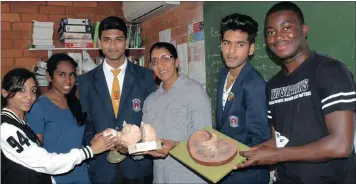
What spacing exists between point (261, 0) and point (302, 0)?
0.43m

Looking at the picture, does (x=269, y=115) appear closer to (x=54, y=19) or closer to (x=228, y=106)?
(x=228, y=106)

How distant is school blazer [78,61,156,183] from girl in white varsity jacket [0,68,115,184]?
0.30 m

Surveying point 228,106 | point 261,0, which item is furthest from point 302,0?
point 228,106

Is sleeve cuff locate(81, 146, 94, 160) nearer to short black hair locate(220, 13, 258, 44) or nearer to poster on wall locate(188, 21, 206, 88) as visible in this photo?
short black hair locate(220, 13, 258, 44)

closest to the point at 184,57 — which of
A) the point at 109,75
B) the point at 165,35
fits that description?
the point at 165,35

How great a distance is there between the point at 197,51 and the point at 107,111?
151 centimetres

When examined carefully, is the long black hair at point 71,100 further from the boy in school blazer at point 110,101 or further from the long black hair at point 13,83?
the long black hair at point 13,83

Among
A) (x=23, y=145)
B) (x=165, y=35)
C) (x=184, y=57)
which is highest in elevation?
(x=165, y=35)

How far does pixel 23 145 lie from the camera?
1.70 meters

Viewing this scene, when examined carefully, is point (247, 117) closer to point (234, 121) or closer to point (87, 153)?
point (234, 121)

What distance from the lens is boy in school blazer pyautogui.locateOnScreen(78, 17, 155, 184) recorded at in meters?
2.25

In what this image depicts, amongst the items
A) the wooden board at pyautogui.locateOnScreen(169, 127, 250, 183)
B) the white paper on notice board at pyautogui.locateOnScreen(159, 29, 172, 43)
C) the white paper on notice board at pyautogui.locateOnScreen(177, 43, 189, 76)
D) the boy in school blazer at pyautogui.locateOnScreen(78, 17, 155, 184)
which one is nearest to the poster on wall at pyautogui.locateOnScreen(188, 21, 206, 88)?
the white paper on notice board at pyautogui.locateOnScreen(177, 43, 189, 76)

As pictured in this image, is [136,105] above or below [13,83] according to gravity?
below

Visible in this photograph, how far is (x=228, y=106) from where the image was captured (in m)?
1.85
